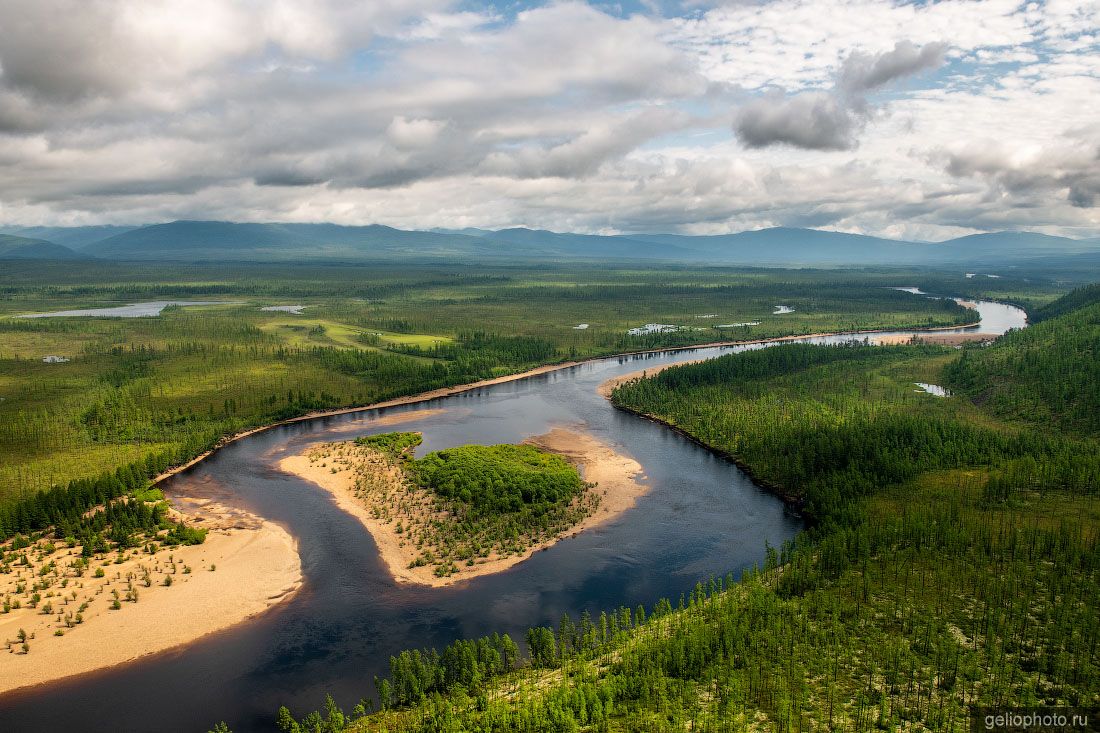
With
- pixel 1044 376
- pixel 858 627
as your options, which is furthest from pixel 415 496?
pixel 1044 376

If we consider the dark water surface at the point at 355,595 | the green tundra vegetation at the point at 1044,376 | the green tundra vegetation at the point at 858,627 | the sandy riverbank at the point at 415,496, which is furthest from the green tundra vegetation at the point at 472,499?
the green tundra vegetation at the point at 1044,376

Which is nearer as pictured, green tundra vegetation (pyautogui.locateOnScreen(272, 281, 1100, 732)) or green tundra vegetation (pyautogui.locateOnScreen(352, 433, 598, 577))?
green tundra vegetation (pyautogui.locateOnScreen(272, 281, 1100, 732))

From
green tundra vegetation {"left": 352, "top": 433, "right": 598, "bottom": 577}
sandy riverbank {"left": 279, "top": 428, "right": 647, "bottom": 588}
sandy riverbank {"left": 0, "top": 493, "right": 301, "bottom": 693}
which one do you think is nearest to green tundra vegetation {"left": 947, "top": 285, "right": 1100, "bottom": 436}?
sandy riverbank {"left": 279, "top": 428, "right": 647, "bottom": 588}

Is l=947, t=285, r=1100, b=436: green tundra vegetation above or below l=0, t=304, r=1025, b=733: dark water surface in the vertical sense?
above

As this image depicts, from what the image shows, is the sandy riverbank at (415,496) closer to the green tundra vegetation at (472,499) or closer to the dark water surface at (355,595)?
the green tundra vegetation at (472,499)

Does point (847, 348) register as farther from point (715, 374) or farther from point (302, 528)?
point (302, 528)

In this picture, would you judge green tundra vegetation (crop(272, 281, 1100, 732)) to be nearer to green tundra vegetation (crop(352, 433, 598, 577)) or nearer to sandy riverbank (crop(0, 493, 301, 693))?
green tundra vegetation (crop(352, 433, 598, 577))

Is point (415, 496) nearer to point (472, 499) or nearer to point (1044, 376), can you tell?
point (472, 499)

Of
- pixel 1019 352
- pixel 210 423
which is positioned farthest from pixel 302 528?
pixel 1019 352
